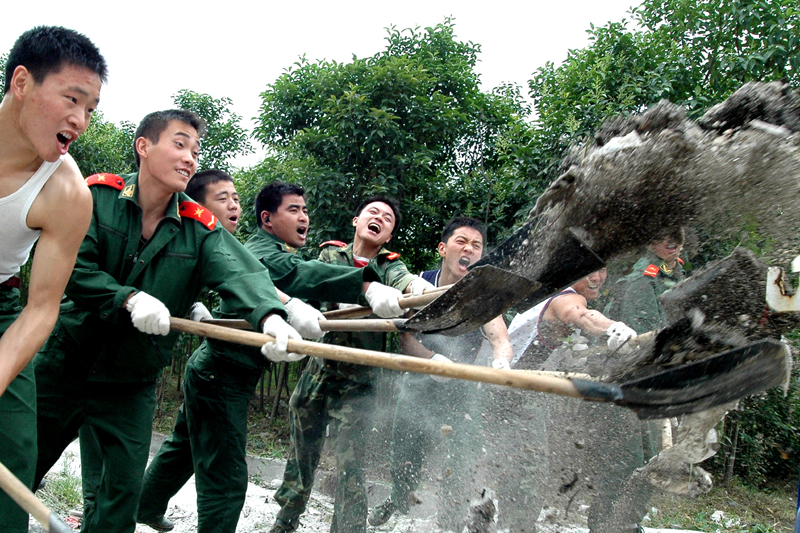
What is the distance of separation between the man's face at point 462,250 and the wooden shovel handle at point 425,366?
1.92 meters

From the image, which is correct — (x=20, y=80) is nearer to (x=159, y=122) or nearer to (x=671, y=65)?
(x=159, y=122)

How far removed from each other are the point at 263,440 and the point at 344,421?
3.39m

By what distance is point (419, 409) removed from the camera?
14.1 feet

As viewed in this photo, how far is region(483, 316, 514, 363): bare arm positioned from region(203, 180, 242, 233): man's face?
1.66 meters

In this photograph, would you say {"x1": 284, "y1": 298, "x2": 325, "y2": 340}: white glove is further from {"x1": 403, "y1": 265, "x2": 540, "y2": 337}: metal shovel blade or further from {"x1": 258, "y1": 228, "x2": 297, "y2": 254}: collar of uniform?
{"x1": 258, "y1": 228, "x2": 297, "y2": 254}: collar of uniform

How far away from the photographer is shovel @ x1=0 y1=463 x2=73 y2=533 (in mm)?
1767

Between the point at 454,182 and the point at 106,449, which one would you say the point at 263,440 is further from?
the point at 106,449

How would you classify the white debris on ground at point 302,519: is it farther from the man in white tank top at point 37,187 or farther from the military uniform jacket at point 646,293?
the man in white tank top at point 37,187

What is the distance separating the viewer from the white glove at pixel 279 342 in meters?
2.60

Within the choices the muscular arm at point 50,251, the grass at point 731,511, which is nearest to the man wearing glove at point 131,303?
the muscular arm at point 50,251

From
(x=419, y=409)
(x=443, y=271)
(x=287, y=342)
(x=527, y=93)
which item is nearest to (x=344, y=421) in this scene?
(x=419, y=409)

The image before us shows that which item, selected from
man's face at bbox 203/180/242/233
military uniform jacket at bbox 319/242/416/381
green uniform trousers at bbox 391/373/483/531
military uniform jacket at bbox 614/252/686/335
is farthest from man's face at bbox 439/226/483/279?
man's face at bbox 203/180/242/233

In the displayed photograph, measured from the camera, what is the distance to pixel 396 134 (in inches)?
270

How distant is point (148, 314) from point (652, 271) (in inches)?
86.5
